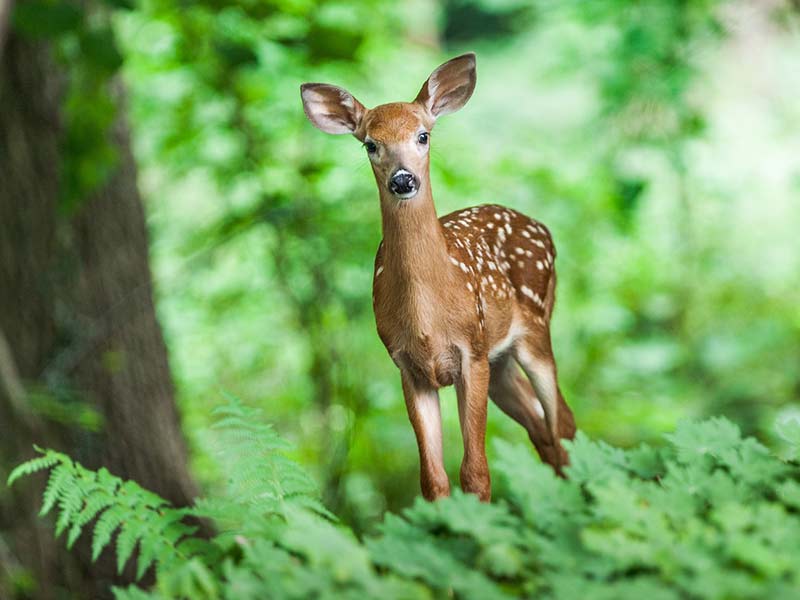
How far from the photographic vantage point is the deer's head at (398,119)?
5.28 ft

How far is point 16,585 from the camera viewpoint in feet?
10.0

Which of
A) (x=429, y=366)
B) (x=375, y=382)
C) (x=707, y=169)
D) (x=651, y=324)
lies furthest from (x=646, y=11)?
(x=707, y=169)

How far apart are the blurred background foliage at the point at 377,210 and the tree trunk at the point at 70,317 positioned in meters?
0.24

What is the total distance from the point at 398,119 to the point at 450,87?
0.51 feet

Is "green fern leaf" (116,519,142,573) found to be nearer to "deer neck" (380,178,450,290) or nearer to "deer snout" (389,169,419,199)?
"deer neck" (380,178,450,290)

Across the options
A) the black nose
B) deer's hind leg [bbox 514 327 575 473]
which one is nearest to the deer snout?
the black nose

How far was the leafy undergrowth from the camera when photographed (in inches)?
49.4

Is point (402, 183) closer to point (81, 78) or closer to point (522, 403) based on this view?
point (522, 403)

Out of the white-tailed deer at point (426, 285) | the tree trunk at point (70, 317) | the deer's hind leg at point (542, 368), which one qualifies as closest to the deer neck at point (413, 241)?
the white-tailed deer at point (426, 285)

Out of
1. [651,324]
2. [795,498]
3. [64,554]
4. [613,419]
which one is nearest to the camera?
[795,498]

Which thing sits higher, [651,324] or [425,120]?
[425,120]

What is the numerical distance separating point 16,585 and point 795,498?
248 centimetres

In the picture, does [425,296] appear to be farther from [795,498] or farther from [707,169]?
[707,169]

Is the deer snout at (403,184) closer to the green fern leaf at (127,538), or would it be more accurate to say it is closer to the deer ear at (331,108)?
the deer ear at (331,108)
